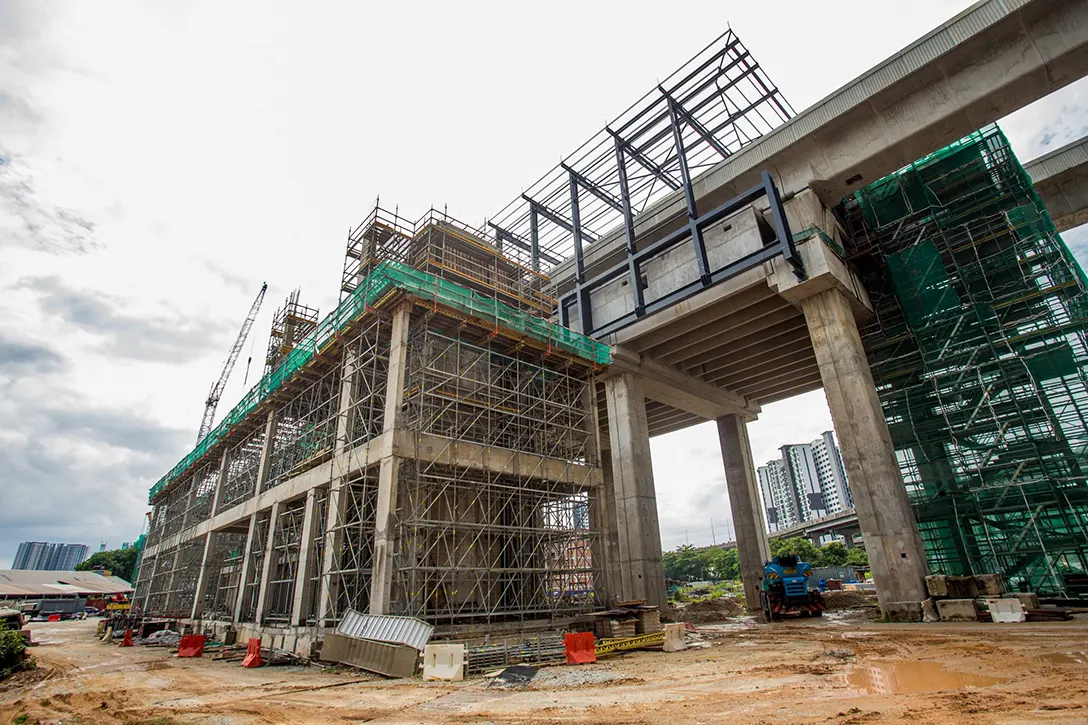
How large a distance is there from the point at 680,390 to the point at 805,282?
10.9m

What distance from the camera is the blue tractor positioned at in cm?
2161

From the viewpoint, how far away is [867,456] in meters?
18.5

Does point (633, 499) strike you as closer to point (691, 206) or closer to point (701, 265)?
point (701, 265)

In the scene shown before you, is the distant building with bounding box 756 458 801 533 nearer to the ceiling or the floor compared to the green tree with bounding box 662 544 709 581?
nearer to the ceiling

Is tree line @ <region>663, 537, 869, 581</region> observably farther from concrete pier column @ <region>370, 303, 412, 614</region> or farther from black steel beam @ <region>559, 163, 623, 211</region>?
concrete pier column @ <region>370, 303, 412, 614</region>

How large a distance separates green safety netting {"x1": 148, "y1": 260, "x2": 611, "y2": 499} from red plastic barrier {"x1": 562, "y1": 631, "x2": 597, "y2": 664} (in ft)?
35.5

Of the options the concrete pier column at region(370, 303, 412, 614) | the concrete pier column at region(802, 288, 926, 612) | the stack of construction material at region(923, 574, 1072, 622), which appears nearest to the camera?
the concrete pier column at region(370, 303, 412, 614)

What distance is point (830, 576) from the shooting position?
52188 mm

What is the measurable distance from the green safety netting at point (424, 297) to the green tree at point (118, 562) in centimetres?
8464

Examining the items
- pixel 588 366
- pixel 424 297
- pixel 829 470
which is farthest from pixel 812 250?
pixel 829 470

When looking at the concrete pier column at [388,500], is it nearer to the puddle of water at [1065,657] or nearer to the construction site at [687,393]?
the construction site at [687,393]

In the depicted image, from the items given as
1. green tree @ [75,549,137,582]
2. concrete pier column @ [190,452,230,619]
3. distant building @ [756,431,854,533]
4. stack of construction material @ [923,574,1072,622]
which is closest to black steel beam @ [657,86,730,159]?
stack of construction material @ [923,574,1072,622]

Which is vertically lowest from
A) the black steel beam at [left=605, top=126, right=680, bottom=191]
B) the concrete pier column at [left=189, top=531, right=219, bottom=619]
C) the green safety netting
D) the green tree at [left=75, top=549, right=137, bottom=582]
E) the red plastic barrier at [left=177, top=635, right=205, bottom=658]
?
the red plastic barrier at [left=177, top=635, right=205, bottom=658]

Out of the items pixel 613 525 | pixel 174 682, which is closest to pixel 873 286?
pixel 613 525
